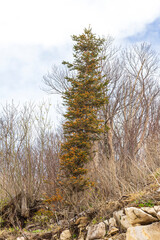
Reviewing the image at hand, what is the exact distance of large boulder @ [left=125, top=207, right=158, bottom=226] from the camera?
4.35m

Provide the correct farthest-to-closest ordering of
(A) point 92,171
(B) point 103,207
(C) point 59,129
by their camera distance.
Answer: (C) point 59,129 → (A) point 92,171 → (B) point 103,207

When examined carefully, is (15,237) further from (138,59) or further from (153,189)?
(138,59)

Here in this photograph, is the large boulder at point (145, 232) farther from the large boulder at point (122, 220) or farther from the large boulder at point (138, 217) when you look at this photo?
the large boulder at point (122, 220)

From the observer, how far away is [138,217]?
4469 mm

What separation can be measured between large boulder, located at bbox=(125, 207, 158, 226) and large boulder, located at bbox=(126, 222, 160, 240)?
0.53 ft

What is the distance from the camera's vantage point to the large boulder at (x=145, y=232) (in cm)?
405

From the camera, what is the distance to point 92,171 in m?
9.27

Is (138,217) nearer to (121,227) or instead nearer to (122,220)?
(122,220)

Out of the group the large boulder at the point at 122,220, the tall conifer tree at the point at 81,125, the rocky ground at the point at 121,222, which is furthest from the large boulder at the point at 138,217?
the tall conifer tree at the point at 81,125

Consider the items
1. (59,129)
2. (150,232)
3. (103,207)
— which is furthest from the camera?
(59,129)

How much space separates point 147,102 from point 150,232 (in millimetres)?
13549

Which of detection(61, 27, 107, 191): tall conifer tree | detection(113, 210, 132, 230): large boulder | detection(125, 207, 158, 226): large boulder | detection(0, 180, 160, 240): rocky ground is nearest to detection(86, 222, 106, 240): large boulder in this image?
detection(0, 180, 160, 240): rocky ground

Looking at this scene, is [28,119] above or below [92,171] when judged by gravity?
above

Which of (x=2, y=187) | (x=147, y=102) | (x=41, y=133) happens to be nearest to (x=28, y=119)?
(x=41, y=133)
